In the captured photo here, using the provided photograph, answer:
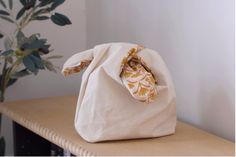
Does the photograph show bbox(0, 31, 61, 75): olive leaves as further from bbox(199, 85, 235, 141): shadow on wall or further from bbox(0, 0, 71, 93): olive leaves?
bbox(199, 85, 235, 141): shadow on wall

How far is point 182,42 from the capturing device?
1.37 meters

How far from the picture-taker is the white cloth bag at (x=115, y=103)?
110cm

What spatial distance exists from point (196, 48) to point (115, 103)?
37 centimetres

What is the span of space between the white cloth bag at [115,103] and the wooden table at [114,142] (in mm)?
29

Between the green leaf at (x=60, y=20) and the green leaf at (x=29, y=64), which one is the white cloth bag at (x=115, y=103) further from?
the green leaf at (x=60, y=20)

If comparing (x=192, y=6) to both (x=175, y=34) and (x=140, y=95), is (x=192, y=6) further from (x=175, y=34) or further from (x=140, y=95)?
(x=140, y=95)

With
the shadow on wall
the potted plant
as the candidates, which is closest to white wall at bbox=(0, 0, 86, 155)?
the potted plant

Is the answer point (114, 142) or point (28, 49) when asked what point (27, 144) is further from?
point (114, 142)

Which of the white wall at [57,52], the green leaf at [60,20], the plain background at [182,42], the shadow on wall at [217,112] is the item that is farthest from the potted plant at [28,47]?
the shadow on wall at [217,112]

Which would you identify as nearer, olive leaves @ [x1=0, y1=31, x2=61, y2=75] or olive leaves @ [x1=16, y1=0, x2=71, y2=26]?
olive leaves @ [x1=0, y1=31, x2=61, y2=75]

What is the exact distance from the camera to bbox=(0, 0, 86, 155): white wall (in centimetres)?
180

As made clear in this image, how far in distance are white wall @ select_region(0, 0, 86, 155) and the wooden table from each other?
0.33 m

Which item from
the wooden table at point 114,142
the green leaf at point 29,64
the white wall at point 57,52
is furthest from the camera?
the white wall at point 57,52

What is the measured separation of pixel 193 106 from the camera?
4.47 ft
